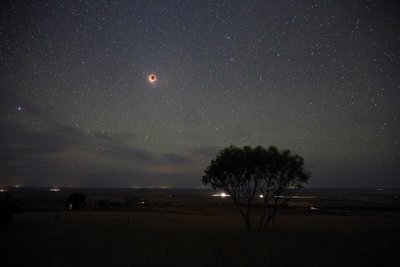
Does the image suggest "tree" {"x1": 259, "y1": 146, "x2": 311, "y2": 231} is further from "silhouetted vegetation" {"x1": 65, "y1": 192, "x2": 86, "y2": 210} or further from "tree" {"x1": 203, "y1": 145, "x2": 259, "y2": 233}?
"silhouetted vegetation" {"x1": 65, "y1": 192, "x2": 86, "y2": 210}

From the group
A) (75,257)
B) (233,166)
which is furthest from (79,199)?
(75,257)

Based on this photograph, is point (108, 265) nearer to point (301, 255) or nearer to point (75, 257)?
point (75, 257)

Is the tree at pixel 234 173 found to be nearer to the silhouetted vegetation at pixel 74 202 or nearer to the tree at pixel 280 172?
the tree at pixel 280 172

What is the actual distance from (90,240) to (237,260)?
1319 centimetres

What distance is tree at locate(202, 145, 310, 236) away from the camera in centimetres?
3297

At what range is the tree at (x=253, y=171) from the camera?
32969mm

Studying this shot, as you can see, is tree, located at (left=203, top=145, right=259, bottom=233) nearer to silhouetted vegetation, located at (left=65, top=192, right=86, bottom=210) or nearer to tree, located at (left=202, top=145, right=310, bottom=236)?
tree, located at (left=202, top=145, right=310, bottom=236)

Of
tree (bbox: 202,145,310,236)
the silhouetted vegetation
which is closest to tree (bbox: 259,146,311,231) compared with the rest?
tree (bbox: 202,145,310,236)

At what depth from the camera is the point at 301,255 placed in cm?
1945

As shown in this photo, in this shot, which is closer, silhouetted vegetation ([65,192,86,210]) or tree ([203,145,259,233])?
tree ([203,145,259,233])

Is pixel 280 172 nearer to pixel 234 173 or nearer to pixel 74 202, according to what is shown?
pixel 234 173

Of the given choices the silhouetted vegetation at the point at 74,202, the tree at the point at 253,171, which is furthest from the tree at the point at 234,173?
the silhouetted vegetation at the point at 74,202

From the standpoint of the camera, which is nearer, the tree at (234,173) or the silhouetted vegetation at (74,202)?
the tree at (234,173)

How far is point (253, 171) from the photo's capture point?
3384 centimetres
